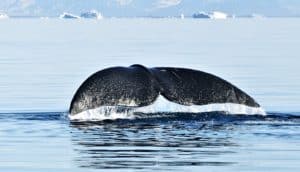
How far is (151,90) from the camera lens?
11.7 meters

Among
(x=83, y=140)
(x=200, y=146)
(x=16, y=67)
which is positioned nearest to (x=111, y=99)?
(x=83, y=140)

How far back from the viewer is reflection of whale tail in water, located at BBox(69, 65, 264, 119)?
11656mm

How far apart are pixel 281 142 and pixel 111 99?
208 cm

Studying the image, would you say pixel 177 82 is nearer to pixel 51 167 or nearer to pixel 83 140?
pixel 83 140

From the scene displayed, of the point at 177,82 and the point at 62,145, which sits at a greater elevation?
the point at 177,82

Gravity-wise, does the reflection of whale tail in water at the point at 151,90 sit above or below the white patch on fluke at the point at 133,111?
above

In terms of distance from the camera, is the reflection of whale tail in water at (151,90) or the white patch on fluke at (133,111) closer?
the reflection of whale tail in water at (151,90)

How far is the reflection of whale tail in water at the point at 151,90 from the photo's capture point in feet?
38.2

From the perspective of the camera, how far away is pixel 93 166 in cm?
999

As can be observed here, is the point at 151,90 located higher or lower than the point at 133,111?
higher

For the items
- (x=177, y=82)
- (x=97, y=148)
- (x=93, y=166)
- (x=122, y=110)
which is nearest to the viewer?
(x=93, y=166)

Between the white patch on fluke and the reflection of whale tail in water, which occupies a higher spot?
the reflection of whale tail in water

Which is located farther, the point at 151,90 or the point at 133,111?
the point at 133,111

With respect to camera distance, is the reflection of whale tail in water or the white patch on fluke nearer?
the reflection of whale tail in water
